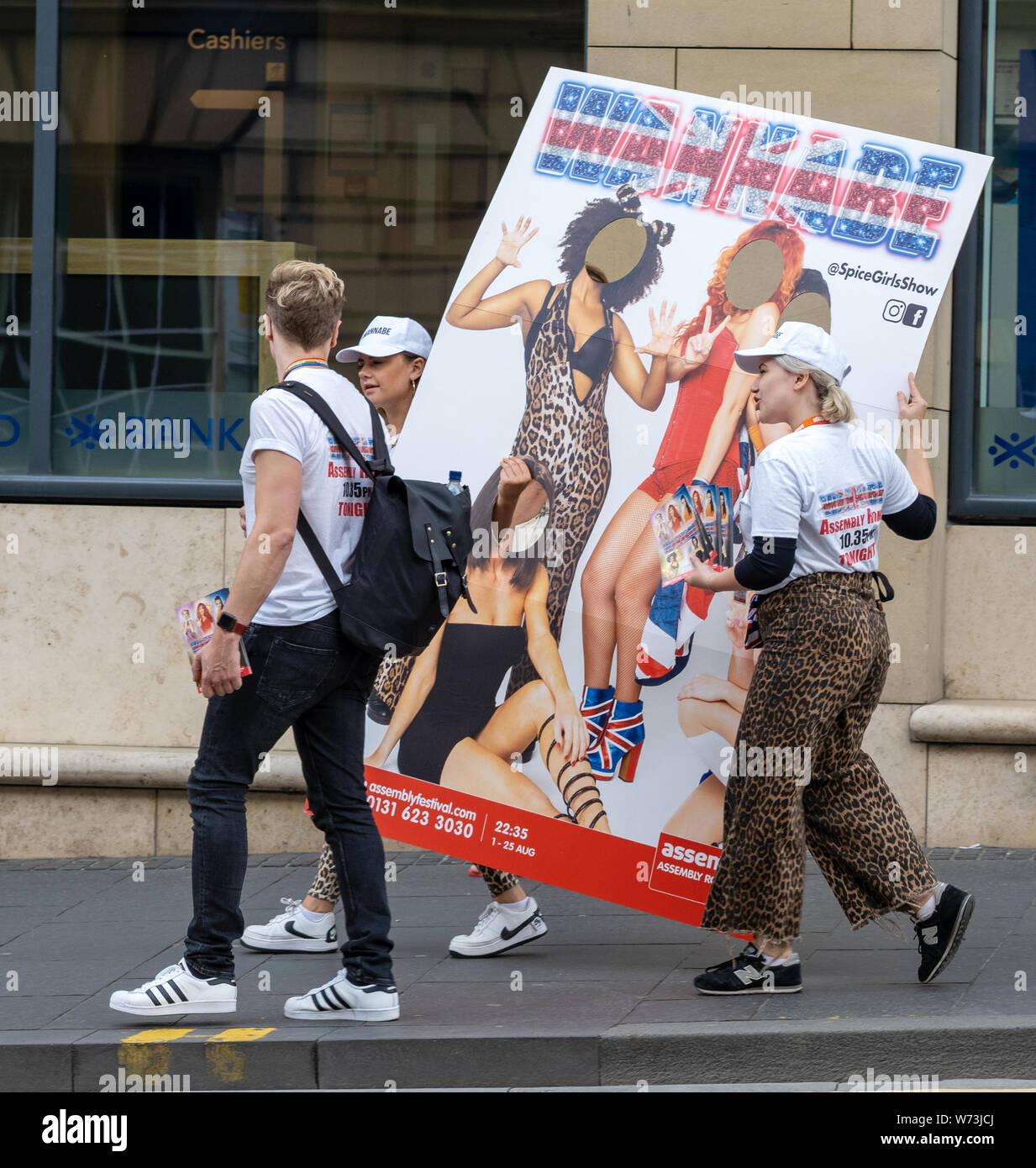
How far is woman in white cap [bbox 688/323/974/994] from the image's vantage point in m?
4.59

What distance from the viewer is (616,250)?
→ 4.90m

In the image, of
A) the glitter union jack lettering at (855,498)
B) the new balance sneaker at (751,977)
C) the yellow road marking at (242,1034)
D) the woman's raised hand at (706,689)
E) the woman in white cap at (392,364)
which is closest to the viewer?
the yellow road marking at (242,1034)

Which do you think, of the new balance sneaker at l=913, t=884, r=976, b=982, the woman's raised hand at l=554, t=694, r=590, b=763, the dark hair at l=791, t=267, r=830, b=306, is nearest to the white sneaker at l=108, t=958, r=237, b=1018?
the woman's raised hand at l=554, t=694, r=590, b=763

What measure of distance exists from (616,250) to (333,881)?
7.01 feet

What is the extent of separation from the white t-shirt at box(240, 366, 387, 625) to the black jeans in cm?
7

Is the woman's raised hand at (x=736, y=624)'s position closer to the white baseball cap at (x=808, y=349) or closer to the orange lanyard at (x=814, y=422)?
the orange lanyard at (x=814, y=422)

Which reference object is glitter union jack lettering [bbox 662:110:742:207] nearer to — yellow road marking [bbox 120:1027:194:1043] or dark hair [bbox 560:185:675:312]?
dark hair [bbox 560:185:675:312]

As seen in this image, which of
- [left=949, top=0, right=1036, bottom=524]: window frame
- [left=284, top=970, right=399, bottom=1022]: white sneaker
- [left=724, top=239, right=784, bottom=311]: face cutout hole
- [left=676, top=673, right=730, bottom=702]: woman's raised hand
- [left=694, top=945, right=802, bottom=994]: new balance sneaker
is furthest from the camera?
[left=949, top=0, right=1036, bottom=524]: window frame

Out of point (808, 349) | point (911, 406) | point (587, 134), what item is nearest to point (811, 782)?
point (911, 406)

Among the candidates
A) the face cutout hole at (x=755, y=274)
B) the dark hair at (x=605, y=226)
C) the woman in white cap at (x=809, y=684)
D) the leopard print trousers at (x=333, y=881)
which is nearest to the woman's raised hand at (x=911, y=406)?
the woman in white cap at (x=809, y=684)

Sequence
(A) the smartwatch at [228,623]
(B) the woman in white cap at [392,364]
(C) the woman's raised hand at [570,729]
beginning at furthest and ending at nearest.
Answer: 1. (B) the woman in white cap at [392,364]
2. (C) the woman's raised hand at [570,729]
3. (A) the smartwatch at [228,623]

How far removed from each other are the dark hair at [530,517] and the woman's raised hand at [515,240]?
0.59 m

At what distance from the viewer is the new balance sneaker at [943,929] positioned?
475 centimetres

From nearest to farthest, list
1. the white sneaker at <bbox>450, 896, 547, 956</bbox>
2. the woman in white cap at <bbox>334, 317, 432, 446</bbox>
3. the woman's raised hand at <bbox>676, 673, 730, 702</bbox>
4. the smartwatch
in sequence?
the smartwatch → the woman's raised hand at <bbox>676, 673, 730, 702</bbox> → the white sneaker at <bbox>450, 896, 547, 956</bbox> → the woman in white cap at <bbox>334, 317, 432, 446</bbox>
